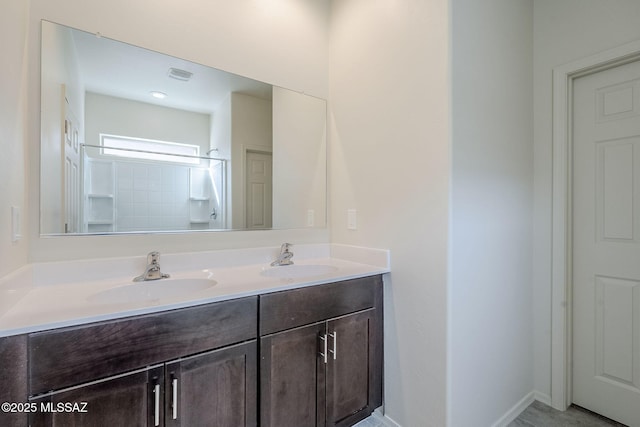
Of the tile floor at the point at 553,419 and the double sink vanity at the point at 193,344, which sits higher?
the double sink vanity at the point at 193,344

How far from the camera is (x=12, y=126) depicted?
40.3 inches

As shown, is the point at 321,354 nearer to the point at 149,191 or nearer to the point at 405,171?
the point at 405,171

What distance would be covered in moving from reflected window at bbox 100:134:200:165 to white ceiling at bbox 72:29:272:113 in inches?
8.2

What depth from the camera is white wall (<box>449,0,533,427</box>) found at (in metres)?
1.39

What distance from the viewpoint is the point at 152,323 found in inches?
38.0

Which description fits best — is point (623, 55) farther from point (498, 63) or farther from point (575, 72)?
point (498, 63)

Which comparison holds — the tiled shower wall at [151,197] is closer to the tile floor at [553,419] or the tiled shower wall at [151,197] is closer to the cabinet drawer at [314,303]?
the cabinet drawer at [314,303]

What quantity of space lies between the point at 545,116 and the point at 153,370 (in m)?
2.41

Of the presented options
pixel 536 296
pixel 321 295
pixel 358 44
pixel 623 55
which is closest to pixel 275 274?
pixel 321 295

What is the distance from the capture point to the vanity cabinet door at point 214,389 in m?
1.01

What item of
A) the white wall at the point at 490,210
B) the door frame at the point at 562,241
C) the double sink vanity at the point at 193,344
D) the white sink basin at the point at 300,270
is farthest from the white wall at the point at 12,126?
the door frame at the point at 562,241

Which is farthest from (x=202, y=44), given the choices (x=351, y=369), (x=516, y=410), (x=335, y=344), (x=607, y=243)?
(x=516, y=410)

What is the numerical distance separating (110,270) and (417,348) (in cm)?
150

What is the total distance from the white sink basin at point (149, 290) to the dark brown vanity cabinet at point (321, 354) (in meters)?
0.39
